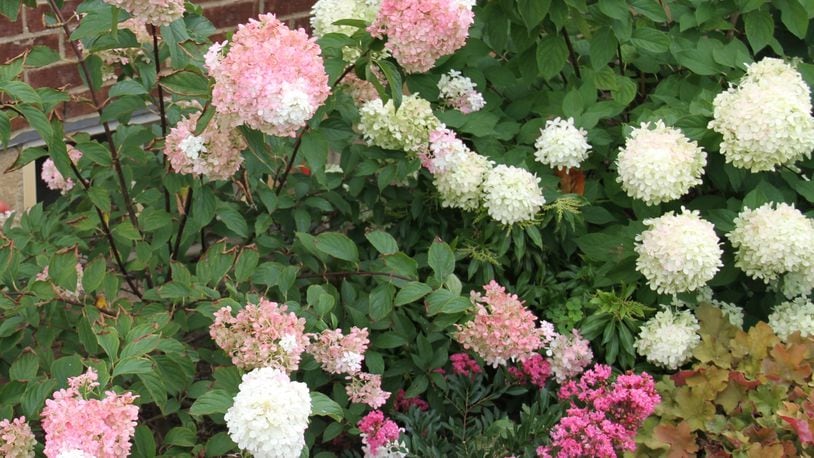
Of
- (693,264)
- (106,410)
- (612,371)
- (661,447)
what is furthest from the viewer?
(612,371)

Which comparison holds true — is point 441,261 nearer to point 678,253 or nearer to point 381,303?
point 381,303

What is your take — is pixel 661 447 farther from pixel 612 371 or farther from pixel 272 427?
pixel 272 427

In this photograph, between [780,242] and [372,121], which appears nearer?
[780,242]

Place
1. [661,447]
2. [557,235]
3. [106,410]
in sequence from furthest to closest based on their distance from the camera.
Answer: [557,235] → [661,447] → [106,410]

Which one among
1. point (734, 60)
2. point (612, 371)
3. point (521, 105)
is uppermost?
point (734, 60)

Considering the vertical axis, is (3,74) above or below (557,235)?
above

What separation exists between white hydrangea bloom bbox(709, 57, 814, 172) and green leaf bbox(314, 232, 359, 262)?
0.87 meters

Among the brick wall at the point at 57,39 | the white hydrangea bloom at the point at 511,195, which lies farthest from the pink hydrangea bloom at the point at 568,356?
the brick wall at the point at 57,39

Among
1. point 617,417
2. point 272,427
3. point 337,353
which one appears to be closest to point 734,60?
point 617,417

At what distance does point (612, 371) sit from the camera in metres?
2.50

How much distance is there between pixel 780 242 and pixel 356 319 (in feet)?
3.10

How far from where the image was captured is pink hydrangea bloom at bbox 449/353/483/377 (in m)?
2.42

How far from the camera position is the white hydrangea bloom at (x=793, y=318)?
8.14ft

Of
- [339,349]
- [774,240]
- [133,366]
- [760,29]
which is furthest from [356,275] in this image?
[760,29]
